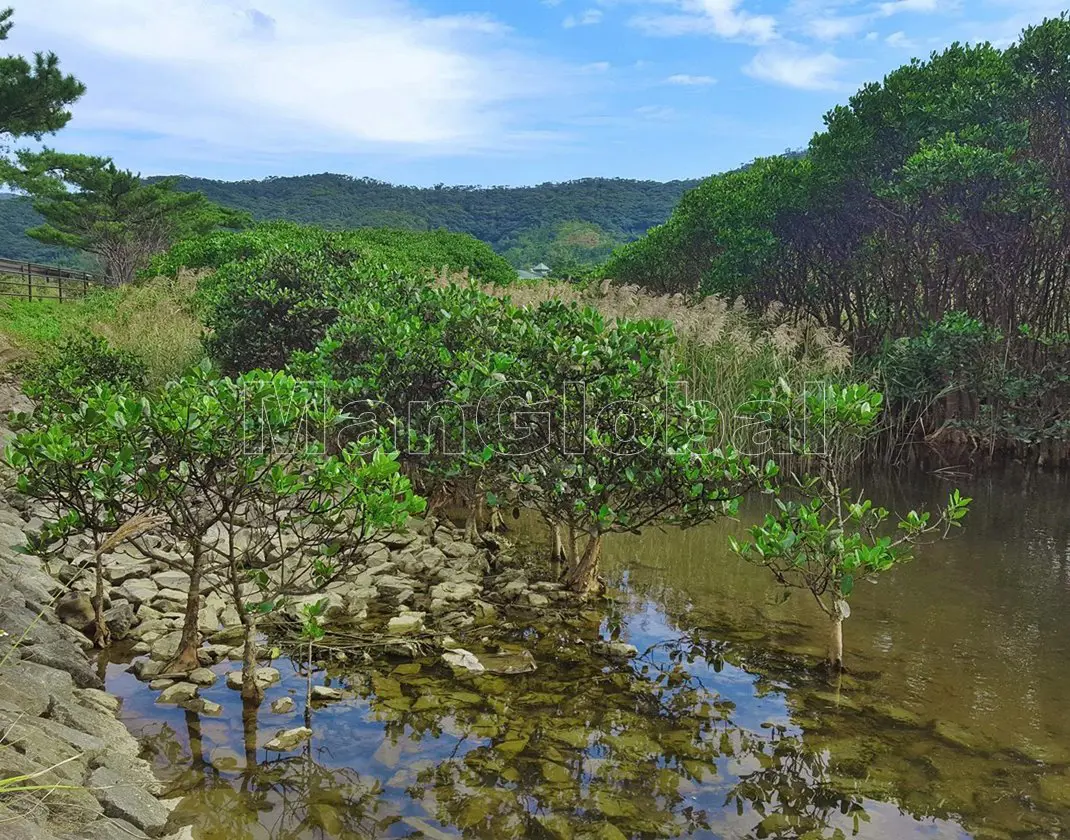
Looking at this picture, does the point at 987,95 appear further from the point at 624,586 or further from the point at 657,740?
the point at 657,740

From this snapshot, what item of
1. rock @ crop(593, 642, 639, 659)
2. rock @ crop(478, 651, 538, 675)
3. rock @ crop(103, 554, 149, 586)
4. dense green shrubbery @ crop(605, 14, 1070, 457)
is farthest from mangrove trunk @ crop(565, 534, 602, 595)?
dense green shrubbery @ crop(605, 14, 1070, 457)

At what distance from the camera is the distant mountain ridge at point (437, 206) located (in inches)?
2432

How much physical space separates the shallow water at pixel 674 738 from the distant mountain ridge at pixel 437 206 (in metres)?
55.0

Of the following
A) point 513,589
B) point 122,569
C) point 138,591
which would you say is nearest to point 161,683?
point 138,591

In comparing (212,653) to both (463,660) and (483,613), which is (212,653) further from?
(483,613)

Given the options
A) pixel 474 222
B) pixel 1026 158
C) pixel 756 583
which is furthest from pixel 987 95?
pixel 474 222

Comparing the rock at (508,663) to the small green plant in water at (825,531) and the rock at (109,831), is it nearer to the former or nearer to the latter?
the small green plant in water at (825,531)

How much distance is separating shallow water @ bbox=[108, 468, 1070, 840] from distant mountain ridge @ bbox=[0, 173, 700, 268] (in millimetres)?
54951

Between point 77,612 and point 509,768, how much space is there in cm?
329

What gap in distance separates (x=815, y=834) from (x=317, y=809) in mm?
2198

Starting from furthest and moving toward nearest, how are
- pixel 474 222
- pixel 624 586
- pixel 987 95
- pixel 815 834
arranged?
pixel 474 222, pixel 987 95, pixel 624 586, pixel 815 834

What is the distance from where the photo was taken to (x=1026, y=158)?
12.6 m

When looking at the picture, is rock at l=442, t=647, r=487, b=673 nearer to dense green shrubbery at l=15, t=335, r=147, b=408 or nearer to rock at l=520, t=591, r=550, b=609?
rock at l=520, t=591, r=550, b=609

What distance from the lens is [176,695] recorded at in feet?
15.1
